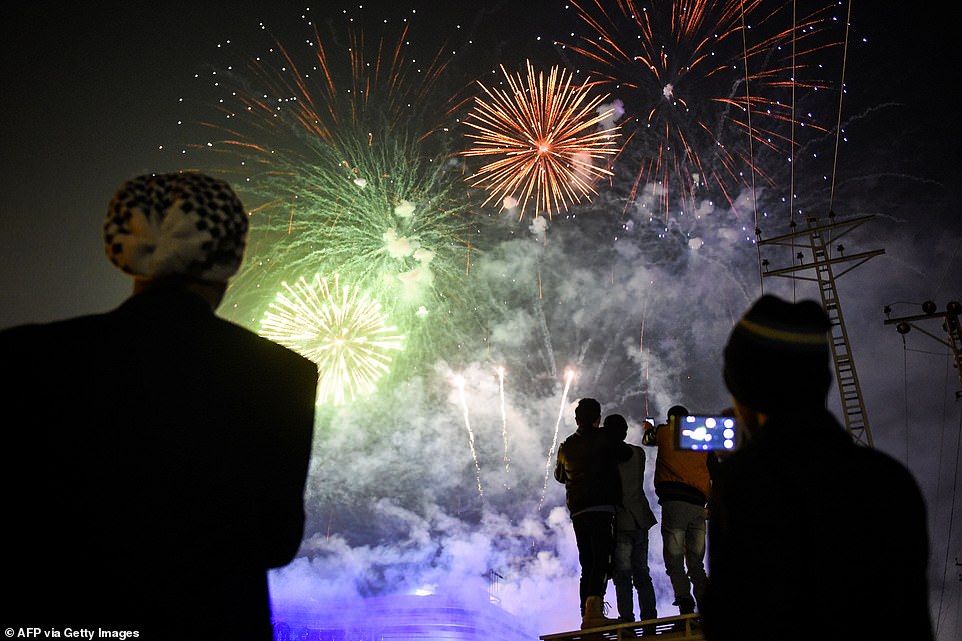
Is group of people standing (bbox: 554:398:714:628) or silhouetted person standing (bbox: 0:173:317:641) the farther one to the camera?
group of people standing (bbox: 554:398:714:628)

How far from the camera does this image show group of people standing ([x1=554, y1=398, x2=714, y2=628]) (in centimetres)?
822

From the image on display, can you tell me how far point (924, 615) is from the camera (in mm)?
2076

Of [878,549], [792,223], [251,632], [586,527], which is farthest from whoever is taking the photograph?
[792,223]

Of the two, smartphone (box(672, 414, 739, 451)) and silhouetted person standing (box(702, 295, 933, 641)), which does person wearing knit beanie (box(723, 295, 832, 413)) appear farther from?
smartphone (box(672, 414, 739, 451))

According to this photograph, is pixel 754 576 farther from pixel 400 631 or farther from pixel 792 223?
pixel 400 631

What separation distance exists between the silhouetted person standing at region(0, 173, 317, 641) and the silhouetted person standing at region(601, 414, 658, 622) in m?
6.92

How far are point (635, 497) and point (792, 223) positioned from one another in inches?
859

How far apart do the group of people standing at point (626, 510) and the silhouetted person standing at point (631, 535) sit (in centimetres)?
1

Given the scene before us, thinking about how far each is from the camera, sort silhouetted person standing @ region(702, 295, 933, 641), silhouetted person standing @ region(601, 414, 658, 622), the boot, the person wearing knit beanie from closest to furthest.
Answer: silhouetted person standing @ region(702, 295, 933, 641), the person wearing knit beanie, the boot, silhouetted person standing @ region(601, 414, 658, 622)

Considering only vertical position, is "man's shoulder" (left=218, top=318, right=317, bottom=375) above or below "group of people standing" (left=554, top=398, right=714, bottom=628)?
above

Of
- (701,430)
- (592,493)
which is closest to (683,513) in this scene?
(592,493)

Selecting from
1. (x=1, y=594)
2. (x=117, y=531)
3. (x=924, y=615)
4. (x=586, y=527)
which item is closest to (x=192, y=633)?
(x=117, y=531)

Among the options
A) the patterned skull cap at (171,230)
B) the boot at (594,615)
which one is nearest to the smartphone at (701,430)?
the boot at (594,615)

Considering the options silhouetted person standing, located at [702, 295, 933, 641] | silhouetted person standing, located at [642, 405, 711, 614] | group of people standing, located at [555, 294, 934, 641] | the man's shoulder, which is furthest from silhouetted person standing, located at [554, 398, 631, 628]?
the man's shoulder
